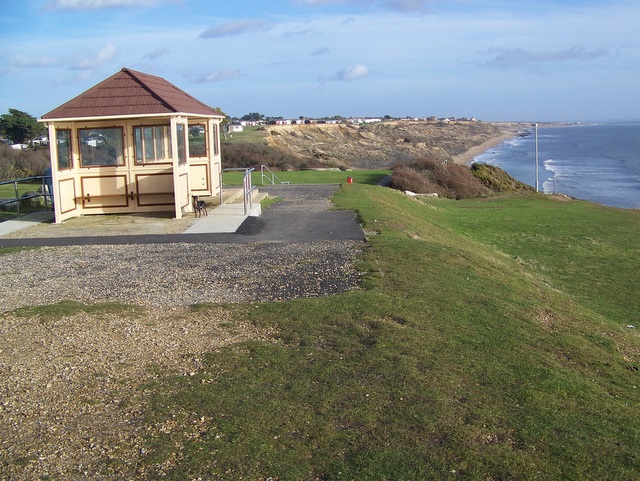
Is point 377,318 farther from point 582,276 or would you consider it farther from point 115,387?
point 582,276

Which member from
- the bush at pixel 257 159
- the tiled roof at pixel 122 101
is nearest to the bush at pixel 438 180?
the bush at pixel 257 159

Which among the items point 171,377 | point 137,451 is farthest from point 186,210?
point 137,451

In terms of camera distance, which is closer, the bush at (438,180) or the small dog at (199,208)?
the small dog at (199,208)

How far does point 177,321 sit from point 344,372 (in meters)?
2.69

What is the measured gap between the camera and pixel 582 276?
1708 cm

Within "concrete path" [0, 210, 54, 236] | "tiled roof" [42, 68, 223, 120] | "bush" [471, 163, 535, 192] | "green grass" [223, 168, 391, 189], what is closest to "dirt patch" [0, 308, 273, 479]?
"concrete path" [0, 210, 54, 236]

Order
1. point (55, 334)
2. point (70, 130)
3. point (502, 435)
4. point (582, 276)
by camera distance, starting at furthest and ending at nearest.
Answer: point (70, 130) → point (582, 276) → point (55, 334) → point (502, 435)

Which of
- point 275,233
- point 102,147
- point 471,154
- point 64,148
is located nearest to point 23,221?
point 64,148

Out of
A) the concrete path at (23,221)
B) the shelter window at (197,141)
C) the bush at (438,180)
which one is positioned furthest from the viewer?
the bush at (438,180)

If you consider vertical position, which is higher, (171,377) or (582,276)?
(171,377)

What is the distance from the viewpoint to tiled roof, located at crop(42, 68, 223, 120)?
1769 cm

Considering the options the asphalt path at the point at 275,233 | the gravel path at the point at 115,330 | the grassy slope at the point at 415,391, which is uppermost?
the asphalt path at the point at 275,233

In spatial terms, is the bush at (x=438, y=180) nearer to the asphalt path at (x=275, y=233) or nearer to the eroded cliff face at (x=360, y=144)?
the asphalt path at (x=275, y=233)

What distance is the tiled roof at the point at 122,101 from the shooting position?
17688 mm
